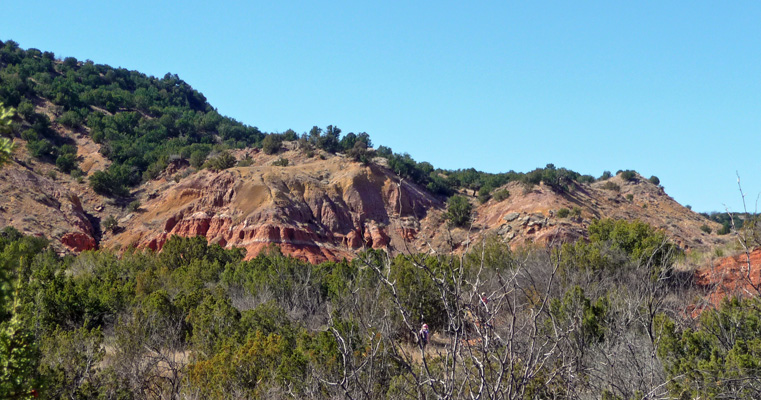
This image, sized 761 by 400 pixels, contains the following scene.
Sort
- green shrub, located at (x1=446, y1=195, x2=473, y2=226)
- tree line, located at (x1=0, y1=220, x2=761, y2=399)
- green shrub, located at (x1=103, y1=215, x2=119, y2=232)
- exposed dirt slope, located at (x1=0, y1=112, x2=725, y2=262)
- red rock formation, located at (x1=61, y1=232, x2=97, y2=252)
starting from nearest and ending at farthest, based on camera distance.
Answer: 1. tree line, located at (x1=0, y1=220, x2=761, y2=399)
2. red rock formation, located at (x1=61, y1=232, x2=97, y2=252)
3. exposed dirt slope, located at (x1=0, y1=112, x2=725, y2=262)
4. green shrub, located at (x1=103, y1=215, x2=119, y2=232)
5. green shrub, located at (x1=446, y1=195, x2=473, y2=226)

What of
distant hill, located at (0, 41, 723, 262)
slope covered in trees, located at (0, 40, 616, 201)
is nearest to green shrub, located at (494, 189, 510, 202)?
distant hill, located at (0, 41, 723, 262)

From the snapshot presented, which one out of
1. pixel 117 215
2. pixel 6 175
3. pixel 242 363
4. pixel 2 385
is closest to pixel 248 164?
pixel 117 215

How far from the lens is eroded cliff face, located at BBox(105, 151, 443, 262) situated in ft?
128

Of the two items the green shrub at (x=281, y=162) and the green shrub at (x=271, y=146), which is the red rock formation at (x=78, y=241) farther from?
the green shrub at (x=271, y=146)

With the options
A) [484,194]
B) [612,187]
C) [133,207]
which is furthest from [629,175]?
[133,207]

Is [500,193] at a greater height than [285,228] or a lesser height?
greater

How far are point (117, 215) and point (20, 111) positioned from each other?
603 inches

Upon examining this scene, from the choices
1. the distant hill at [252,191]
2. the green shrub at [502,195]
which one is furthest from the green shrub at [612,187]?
the green shrub at [502,195]

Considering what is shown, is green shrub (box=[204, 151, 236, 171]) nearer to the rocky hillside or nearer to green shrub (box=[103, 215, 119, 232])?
the rocky hillside

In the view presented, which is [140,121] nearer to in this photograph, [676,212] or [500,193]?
[500,193]

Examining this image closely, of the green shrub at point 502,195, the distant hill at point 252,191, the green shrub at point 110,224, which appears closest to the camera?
the distant hill at point 252,191

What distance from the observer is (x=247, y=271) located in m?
23.3

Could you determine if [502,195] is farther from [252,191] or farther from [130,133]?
[130,133]

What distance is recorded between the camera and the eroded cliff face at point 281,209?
39031mm
